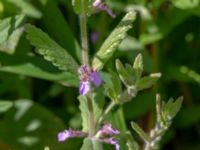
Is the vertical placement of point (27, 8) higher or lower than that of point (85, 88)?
higher

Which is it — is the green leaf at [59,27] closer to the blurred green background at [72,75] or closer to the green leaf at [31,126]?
the blurred green background at [72,75]

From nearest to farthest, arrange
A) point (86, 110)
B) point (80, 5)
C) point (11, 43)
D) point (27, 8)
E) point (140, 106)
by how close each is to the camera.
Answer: point (80, 5)
point (86, 110)
point (11, 43)
point (27, 8)
point (140, 106)

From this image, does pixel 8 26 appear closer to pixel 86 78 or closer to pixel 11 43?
pixel 11 43

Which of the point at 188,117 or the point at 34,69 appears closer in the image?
the point at 34,69

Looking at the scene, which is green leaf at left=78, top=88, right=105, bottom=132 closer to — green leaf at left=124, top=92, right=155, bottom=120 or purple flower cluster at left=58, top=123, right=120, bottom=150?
purple flower cluster at left=58, top=123, right=120, bottom=150

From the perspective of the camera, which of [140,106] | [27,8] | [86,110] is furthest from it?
[140,106]

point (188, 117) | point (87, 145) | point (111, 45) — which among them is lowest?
point (188, 117)

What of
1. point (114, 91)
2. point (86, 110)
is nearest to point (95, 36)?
point (86, 110)

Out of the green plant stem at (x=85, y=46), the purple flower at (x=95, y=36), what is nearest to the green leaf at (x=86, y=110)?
the green plant stem at (x=85, y=46)
